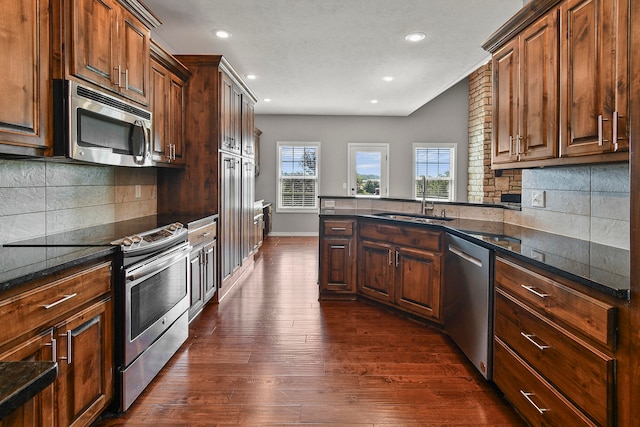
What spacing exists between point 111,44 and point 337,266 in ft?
8.66

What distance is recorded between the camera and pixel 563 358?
1.51 m

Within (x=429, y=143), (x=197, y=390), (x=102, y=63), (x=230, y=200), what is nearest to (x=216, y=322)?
(x=197, y=390)

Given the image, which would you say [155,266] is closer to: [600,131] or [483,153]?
[600,131]

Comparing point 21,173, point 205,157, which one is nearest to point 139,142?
point 21,173

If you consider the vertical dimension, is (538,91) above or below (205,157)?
above

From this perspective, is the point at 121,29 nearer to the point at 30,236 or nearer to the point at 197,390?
the point at 30,236

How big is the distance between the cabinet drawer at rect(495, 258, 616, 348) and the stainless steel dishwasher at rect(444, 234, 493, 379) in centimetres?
23

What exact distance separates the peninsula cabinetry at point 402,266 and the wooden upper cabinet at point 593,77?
1.29m

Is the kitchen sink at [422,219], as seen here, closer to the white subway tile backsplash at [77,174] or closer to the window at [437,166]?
the white subway tile backsplash at [77,174]

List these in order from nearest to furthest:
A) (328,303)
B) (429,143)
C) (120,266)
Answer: (120,266)
(328,303)
(429,143)

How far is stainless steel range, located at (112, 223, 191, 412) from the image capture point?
6.32ft

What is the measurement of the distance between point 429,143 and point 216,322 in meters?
6.65

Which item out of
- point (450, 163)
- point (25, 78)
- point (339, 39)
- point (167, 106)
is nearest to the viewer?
point (25, 78)

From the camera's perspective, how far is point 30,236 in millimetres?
2135
